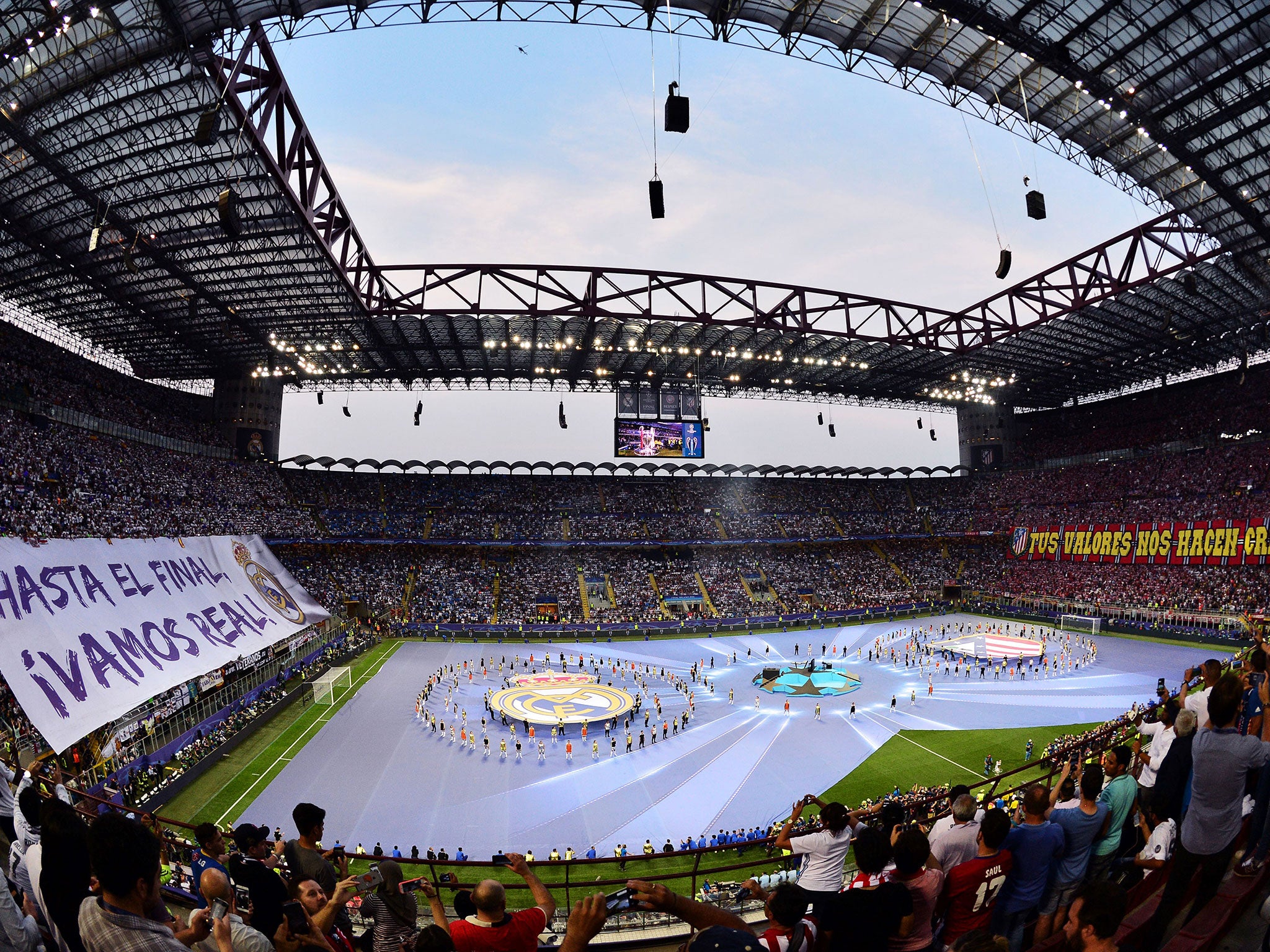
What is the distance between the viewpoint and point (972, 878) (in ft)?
13.4

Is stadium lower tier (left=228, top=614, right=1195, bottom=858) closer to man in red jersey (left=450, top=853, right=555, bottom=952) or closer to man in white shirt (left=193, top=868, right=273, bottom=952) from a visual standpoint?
man in white shirt (left=193, top=868, right=273, bottom=952)

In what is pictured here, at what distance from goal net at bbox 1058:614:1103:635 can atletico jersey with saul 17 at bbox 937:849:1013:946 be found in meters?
49.6

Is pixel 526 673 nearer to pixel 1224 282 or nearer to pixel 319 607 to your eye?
pixel 319 607

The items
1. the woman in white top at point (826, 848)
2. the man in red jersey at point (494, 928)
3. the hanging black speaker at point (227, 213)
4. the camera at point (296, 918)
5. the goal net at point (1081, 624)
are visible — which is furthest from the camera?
the goal net at point (1081, 624)

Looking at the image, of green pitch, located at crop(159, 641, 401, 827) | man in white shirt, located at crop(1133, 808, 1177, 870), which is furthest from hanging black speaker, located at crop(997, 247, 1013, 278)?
green pitch, located at crop(159, 641, 401, 827)

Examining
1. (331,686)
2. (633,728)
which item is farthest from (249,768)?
(633,728)

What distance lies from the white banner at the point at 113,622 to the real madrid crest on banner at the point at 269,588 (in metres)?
0.54

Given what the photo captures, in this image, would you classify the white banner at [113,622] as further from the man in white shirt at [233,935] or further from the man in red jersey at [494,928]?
the man in red jersey at [494,928]

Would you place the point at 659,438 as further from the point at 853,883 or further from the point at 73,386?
the point at 853,883

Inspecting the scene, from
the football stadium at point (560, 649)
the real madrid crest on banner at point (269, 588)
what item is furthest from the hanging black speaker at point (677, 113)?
the real madrid crest on banner at point (269, 588)

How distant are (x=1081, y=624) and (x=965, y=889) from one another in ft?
167

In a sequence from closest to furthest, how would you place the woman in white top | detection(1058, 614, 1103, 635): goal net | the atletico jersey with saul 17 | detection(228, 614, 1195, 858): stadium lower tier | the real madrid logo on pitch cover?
the atletico jersey with saul 17 → the woman in white top → detection(228, 614, 1195, 858): stadium lower tier → the real madrid logo on pitch cover → detection(1058, 614, 1103, 635): goal net

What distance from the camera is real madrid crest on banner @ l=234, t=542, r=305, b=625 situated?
3547cm

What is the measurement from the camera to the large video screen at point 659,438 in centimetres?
4778
